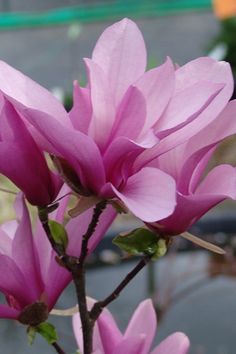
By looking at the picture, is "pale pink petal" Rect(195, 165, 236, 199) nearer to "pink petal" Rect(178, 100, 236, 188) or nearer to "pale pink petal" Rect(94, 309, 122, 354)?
"pink petal" Rect(178, 100, 236, 188)

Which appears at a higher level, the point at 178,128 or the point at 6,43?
the point at 178,128

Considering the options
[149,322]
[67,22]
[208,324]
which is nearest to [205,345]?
[208,324]

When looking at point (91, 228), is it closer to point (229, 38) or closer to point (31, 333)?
point (31, 333)

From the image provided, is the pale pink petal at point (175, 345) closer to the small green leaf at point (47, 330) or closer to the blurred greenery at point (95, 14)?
the small green leaf at point (47, 330)

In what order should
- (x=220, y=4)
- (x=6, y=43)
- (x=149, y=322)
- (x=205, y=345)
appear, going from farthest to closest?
(x=6, y=43)
(x=205, y=345)
(x=220, y=4)
(x=149, y=322)

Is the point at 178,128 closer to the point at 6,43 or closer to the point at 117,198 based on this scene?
the point at 117,198

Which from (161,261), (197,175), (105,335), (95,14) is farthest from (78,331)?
(95,14)

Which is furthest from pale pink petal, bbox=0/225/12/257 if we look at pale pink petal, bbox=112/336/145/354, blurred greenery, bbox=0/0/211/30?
blurred greenery, bbox=0/0/211/30

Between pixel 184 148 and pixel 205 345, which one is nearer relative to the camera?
pixel 184 148
